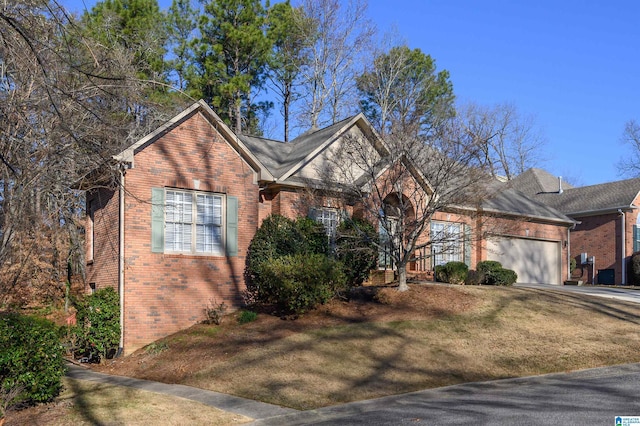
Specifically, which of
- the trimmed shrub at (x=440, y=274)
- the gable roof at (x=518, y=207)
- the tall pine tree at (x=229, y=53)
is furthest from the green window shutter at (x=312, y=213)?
the tall pine tree at (x=229, y=53)

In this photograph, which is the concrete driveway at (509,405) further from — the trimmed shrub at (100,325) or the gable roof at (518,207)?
the gable roof at (518,207)

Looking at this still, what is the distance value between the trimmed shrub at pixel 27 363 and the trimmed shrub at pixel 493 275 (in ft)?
53.2

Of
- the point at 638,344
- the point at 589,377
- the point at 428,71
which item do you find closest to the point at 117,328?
the point at 589,377

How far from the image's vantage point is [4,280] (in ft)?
74.2

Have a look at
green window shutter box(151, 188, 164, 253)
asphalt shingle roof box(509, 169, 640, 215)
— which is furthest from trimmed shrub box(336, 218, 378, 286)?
asphalt shingle roof box(509, 169, 640, 215)

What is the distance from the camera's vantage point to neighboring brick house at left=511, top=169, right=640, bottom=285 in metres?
32.8

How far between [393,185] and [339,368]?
269 inches

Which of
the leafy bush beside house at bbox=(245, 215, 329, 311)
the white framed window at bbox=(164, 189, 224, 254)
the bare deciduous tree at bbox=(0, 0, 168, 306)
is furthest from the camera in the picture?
the white framed window at bbox=(164, 189, 224, 254)

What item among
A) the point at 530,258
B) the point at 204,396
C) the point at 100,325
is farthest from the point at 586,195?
the point at 204,396

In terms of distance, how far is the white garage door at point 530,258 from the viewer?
28095 millimetres

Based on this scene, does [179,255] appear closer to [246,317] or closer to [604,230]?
[246,317]

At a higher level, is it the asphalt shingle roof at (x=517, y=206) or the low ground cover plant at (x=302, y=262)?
the asphalt shingle roof at (x=517, y=206)

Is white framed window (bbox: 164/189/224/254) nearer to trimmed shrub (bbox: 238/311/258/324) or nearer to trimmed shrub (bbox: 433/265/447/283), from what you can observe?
trimmed shrub (bbox: 238/311/258/324)

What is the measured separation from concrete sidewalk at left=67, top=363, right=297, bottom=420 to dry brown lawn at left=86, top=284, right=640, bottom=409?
31cm
